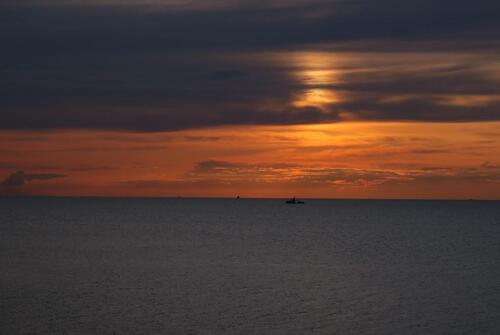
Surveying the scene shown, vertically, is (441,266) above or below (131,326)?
above

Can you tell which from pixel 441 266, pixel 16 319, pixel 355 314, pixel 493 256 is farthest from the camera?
pixel 493 256

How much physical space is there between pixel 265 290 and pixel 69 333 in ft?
84.0

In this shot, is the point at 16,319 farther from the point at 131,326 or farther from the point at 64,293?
the point at 64,293

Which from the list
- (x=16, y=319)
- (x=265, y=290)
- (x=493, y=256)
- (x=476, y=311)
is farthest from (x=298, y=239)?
(x=16, y=319)

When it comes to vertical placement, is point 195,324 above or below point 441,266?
below

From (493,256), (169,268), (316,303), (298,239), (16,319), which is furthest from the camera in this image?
(298,239)

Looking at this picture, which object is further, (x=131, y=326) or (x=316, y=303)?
(x=316, y=303)

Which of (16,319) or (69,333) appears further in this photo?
(16,319)

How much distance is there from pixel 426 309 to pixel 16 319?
111ft

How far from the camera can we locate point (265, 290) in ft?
237

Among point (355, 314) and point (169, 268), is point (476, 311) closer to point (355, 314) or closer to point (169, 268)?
point (355, 314)

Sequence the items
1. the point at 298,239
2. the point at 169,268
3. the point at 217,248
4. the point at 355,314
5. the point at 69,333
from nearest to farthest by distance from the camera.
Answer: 1. the point at 69,333
2. the point at 355,314
3. the point at 169,268
4. the point at 217,248
5. the point at 298,239

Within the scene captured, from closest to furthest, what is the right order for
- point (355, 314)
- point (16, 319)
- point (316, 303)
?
point (16, 319) → point (355, 314) → point (316, 303)

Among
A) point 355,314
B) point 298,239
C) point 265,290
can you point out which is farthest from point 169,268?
point 298,239
